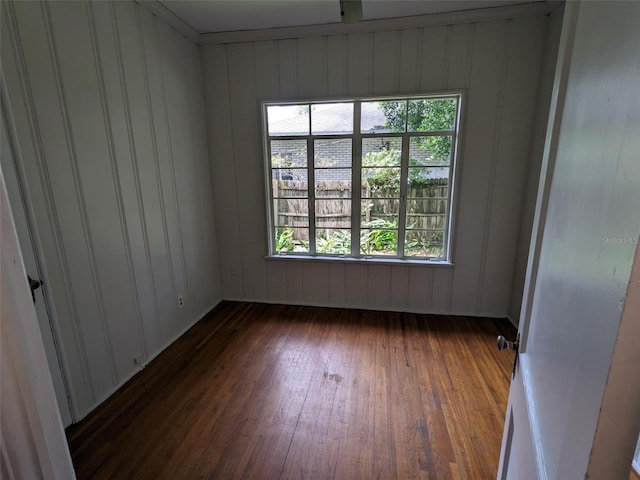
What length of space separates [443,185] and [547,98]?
1038 millimetres

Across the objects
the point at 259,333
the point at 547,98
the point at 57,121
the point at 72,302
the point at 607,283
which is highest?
the point at 547,98

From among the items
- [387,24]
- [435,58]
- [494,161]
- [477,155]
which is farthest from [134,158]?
[494,161]

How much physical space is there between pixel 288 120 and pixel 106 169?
1.77 metres

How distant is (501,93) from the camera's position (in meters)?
2.64

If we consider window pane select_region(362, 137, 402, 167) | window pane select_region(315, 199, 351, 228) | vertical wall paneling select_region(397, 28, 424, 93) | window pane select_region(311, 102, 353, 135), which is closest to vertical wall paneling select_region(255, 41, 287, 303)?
window pane select_region(311, 102, 353, 135)

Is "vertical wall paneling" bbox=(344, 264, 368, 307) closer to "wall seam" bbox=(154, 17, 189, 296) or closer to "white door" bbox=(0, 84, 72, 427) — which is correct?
"wall seam" bbox=(154, 17, 189, 296)

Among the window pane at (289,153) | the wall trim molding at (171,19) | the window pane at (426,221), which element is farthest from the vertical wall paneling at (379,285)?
the wall trim molding at (171,19)

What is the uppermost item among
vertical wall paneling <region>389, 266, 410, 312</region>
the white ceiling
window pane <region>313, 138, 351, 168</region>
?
the white ceiling

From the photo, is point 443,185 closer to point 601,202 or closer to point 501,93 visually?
point 501,93

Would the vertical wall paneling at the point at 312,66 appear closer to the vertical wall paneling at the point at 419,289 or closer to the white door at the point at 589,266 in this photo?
the vertical wall paneling at the point at 419,289

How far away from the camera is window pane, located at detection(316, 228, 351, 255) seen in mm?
3266

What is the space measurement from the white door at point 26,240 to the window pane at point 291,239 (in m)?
2.09

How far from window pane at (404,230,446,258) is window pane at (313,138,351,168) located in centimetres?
102

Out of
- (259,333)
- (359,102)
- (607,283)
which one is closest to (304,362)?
(259,333)
